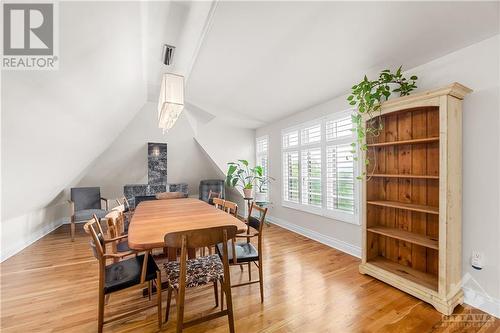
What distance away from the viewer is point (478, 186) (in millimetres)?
1919

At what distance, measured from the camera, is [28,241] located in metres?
3.56

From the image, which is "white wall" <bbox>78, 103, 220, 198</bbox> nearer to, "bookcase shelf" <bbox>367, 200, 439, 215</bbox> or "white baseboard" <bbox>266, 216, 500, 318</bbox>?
"white baseboard" <bbox>266, 216, 500, 318</bbox>

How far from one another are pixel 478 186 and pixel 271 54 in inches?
94.2

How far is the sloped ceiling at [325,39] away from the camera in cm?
172

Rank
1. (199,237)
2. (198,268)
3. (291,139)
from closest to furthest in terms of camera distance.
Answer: (199,237) < (198,268) < (291,139)

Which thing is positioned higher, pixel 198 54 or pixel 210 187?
pixel 198 54

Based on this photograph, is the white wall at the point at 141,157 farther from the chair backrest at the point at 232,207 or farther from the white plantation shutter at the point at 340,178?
the white plantation shutter at the point at 340,178

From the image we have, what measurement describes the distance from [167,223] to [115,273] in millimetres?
529

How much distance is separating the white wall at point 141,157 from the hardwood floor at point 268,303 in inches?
96.3

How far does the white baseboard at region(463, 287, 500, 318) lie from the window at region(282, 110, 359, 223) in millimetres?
1254

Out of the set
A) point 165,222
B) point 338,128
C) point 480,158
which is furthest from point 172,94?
point 480,158

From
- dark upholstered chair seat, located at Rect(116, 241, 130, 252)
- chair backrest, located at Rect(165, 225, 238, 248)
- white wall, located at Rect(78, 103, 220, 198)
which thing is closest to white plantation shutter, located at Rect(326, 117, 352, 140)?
chair backrest, located at Rect(165, 225, 238, 248)

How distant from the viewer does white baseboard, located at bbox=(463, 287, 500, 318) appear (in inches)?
71.8

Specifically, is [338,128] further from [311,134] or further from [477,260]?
[477,260]
